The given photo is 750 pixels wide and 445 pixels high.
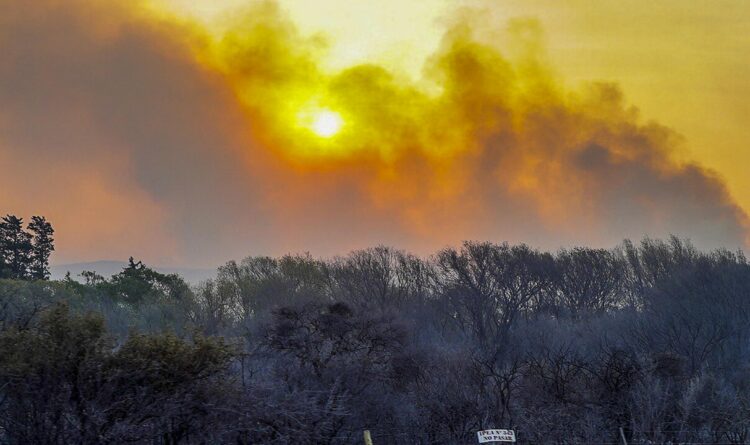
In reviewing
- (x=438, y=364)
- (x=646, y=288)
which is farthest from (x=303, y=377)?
(x=646, y=288)

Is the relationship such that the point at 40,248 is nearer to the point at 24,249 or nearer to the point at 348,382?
the point at 24,249

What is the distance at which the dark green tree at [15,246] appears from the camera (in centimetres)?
7988

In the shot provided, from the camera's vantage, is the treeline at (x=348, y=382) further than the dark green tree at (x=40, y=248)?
No

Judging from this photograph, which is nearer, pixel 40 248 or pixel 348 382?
pixel 348 382

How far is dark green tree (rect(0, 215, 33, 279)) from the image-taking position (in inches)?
3145

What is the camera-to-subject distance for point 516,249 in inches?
3076

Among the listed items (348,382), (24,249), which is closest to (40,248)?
(24,249)

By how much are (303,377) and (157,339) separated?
941cm

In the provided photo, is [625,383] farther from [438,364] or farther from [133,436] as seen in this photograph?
[133,436]

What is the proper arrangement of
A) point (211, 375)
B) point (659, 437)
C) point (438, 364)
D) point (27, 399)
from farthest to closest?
point (438, 364) → point (659, 437) → point (211, 375) → point (27, 399)

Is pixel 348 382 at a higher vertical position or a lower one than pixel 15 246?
lower

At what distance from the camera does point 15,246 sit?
81000mm

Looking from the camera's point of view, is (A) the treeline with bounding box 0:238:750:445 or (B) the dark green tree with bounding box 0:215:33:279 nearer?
(A) the treeline with bounding box 0:238:750:445

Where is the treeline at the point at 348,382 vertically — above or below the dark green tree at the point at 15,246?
below
